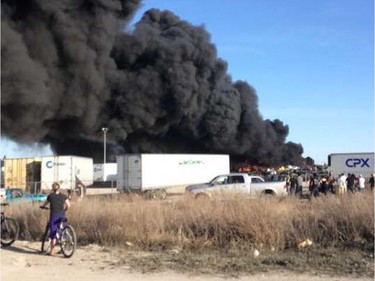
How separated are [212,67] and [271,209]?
2616 inches

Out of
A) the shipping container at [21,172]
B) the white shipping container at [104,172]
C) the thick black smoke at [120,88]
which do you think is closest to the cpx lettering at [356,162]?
the shipping container at [21,172]

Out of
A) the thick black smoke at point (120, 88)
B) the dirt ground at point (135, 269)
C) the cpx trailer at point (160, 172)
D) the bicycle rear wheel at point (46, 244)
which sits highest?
the thick black smoke at point (120, 88)

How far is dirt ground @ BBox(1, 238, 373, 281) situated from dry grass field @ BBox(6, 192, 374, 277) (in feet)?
0.14

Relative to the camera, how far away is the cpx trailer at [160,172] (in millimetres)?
37594

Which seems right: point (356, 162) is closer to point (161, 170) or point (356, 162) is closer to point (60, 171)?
point (161, 170)

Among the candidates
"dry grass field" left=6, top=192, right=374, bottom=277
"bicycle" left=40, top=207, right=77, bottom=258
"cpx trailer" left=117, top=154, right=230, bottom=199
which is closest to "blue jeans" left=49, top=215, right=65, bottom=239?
"bicycle" left=40, top=207, right=77, bottom=258

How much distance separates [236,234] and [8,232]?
580 cm

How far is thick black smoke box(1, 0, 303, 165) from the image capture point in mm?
44500

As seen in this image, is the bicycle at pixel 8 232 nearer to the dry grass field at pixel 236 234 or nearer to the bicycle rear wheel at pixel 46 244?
the dry grass field at pixel 236 234

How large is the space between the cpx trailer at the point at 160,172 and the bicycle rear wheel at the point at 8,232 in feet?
70.4

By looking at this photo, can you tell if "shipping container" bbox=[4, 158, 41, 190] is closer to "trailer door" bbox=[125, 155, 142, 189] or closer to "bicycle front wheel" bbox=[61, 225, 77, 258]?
"trailer door" bbox=[125, 155, 142, 189]

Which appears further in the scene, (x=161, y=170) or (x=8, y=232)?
(x=161, y=170)

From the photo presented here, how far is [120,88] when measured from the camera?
66188 mm

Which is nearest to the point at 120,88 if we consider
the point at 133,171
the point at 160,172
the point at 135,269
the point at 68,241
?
the point at 160,172
